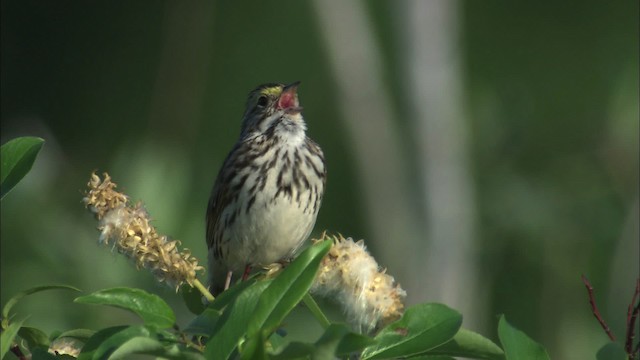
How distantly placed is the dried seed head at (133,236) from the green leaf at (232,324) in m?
0.38

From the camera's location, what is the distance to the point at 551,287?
7406 mm

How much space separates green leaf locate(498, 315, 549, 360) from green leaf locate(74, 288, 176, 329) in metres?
0.68

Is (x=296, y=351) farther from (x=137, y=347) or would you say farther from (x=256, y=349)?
(x=137, y=347)

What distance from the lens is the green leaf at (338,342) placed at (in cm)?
230

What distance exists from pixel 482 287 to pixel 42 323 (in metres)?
3.74

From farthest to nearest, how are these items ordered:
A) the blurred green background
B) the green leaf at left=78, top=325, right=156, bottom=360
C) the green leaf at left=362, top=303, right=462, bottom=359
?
1. the blurred green background
2. the green leaf at left=362, top=303, right=462, bottom=359
3. the green leaf at left=78, top=325, right=156, bottom=360

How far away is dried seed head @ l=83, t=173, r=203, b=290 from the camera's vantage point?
283 cm

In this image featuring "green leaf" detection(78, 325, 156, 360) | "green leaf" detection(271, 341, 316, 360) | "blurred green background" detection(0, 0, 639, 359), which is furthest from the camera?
"blurred green background" detection(0, 0, 639, 359)

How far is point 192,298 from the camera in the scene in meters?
3.19

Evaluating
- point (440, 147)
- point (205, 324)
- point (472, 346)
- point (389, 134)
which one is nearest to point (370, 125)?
point (389, 134)

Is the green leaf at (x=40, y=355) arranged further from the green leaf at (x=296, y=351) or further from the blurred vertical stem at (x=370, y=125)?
the blurred vertical stem at (x=370, y=125)

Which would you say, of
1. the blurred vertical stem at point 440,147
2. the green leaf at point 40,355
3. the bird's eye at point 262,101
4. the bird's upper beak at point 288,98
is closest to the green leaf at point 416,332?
the green leaf at point 40,355

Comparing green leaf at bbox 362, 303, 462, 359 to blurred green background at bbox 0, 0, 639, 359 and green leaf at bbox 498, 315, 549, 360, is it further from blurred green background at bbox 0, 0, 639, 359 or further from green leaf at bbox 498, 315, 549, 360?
blurred green background at bbox 0, 0, 639, 359

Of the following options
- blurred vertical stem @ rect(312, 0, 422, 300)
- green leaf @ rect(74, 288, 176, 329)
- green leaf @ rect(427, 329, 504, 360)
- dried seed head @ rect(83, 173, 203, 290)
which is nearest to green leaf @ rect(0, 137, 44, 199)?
dried seed head @ rect(83, 173, 203, 290)
